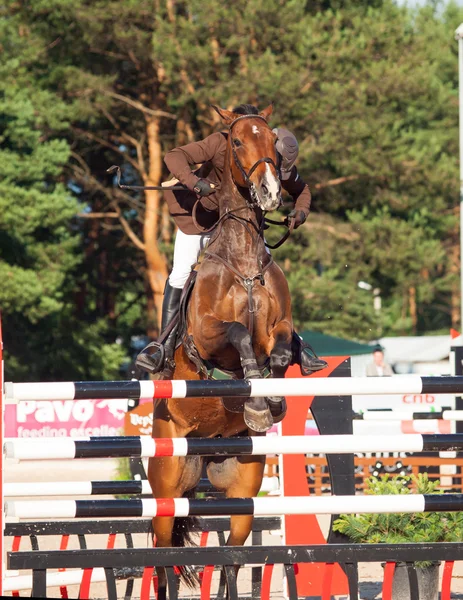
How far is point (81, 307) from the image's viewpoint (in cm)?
3428

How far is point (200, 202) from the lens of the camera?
241 inches

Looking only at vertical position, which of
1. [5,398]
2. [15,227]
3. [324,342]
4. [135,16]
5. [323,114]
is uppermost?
[135,16]

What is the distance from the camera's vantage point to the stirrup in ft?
19.0

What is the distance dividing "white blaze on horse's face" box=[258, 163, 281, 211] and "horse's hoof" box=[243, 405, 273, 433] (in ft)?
3.32

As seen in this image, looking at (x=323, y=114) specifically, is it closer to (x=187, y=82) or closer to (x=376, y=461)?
(x=187, y=82)

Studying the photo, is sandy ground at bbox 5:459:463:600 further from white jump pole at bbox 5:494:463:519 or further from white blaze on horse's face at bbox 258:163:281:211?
white blaze on horse's face at bbox 258:163:281:211

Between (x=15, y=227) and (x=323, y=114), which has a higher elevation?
(x=323, y=114)

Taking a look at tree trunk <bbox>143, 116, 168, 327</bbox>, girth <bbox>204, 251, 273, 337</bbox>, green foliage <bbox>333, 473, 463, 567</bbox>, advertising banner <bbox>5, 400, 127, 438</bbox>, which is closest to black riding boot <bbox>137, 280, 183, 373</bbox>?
girth <bbox>204, 251, 273, 337</bbox>

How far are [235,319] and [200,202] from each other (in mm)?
940

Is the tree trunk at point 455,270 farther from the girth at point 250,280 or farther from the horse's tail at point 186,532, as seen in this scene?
the girth at point 250,280

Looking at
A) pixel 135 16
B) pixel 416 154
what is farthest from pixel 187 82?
pixel 416 154

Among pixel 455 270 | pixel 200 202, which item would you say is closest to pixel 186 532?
pixel 200 202

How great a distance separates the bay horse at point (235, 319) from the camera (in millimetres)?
5363

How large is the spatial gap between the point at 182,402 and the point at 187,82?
20.5 m
